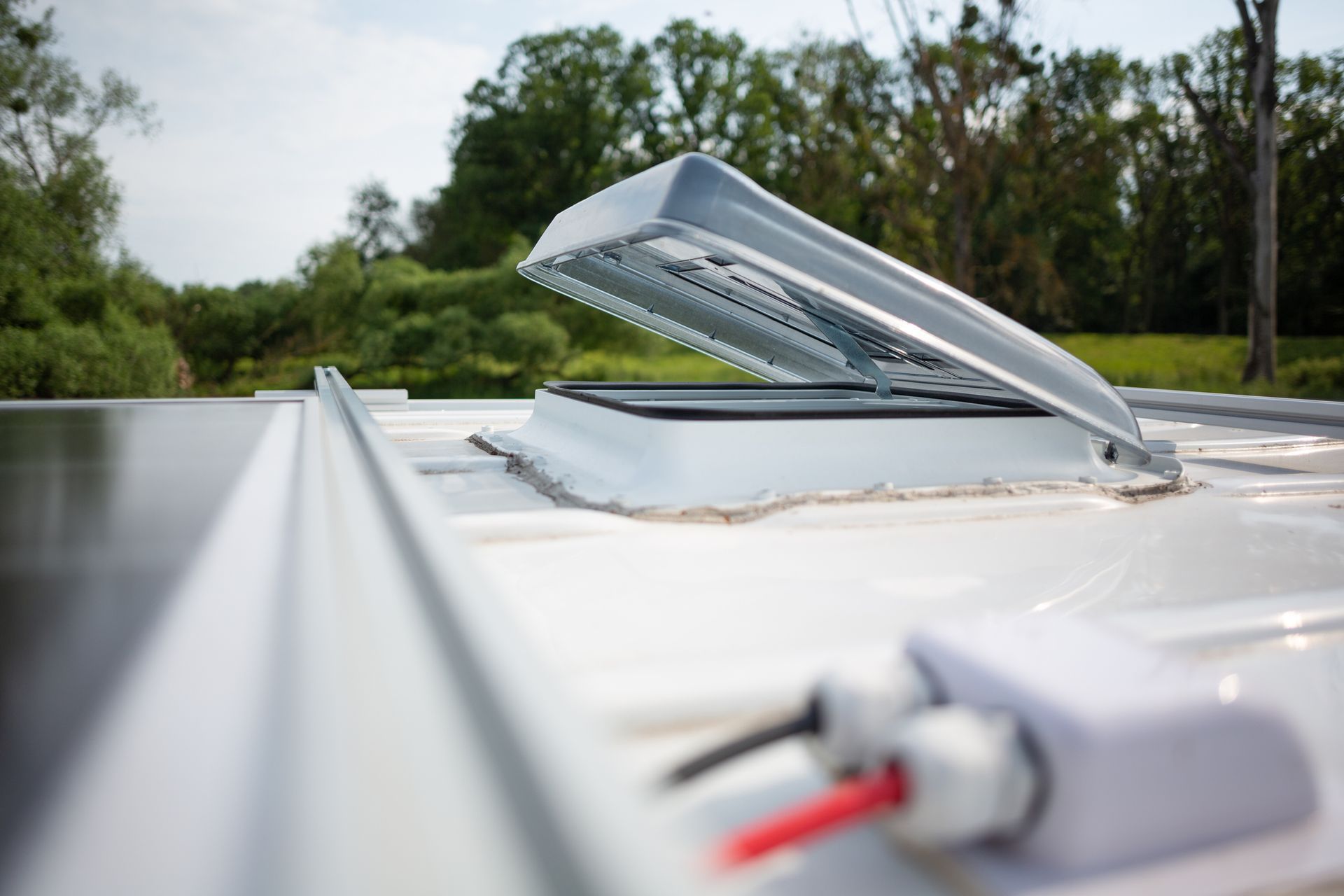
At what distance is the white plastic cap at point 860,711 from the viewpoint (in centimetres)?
63

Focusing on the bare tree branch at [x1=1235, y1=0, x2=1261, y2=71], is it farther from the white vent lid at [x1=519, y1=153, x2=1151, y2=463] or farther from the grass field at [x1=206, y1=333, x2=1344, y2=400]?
the white vent lid at [x1=519, y1=153, x2=1151, y2=463]

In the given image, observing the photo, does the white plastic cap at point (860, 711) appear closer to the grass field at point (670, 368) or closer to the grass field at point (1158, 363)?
the grass field at point (1158, 363)

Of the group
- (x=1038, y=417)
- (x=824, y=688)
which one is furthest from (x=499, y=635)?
(x=1038, y=417)

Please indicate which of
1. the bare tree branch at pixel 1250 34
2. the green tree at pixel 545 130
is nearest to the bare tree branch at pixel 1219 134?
the bare tree branch at pixel 1250 34

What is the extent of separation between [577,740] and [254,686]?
1.02 feet

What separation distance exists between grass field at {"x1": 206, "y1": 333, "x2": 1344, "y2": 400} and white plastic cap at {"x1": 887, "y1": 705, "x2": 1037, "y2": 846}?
14545 millimetres

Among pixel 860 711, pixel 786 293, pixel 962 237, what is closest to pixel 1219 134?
pixel 962 237

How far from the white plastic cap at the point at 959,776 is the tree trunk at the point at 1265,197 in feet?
39.3

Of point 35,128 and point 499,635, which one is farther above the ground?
point 35,128

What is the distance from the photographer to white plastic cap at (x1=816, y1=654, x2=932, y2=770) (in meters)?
0.63

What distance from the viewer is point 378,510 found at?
93 cm

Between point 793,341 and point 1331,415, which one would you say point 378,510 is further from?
point 1331,415

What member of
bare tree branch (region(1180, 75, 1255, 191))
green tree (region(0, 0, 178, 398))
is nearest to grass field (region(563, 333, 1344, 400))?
bare tree branch (region(1180, 75, 1255, 191))

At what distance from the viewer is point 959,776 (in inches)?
21.6
